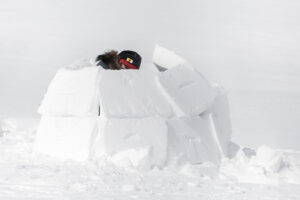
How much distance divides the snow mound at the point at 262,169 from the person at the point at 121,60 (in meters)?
1.47

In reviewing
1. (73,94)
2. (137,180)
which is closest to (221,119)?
(73,94)

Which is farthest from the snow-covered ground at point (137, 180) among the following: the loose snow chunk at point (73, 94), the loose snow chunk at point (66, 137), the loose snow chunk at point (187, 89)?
the loose snow chunk at point (187, 89)

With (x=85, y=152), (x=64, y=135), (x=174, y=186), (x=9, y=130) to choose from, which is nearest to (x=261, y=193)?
(x=174, y=186)

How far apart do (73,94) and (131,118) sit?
2.30ft

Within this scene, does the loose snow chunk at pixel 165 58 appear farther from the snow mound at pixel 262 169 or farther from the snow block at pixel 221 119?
the snow mound at pixel 262 169

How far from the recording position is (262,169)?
19.2 feet

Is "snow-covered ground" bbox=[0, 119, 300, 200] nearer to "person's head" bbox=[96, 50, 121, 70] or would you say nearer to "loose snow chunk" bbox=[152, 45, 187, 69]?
"person's head" bbox=[96, 50, 121, 70]

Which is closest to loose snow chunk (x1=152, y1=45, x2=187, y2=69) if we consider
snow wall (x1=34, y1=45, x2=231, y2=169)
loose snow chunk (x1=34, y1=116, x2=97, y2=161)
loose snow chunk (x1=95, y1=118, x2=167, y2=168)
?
snow wall (x1=34, y1=45, x2=231, y2=169)

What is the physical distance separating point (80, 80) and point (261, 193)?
224 cm

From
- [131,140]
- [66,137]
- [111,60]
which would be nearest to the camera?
[131,140]

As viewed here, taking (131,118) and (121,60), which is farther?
(121,60)

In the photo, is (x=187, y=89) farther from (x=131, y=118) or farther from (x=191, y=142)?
(x=131, y=118)

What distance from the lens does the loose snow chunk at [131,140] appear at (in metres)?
5.79

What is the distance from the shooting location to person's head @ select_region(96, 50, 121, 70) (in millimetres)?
6605
